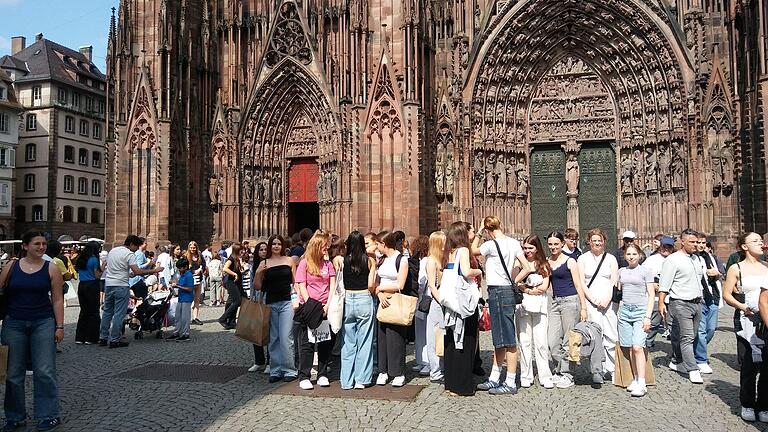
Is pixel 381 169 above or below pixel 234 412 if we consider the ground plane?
above

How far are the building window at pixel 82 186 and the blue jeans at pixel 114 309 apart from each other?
45.8 metres

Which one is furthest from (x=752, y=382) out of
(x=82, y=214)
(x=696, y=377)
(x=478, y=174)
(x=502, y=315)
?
(x=82, y=214)

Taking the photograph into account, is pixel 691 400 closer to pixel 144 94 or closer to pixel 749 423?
pixel 749 423

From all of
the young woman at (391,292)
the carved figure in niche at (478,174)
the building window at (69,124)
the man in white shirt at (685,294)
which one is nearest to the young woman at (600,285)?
the man in white shirt at (685,294)

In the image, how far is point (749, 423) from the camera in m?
6.08

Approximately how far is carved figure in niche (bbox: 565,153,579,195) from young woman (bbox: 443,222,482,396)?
17.2 meters

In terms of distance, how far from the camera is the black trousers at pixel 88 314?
11.3 metres

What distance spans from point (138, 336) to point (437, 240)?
7115 millimetres

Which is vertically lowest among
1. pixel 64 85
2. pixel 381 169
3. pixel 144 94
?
pixel 381 169

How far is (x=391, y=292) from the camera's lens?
7.79 meters

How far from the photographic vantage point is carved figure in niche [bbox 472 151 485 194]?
22.8 m

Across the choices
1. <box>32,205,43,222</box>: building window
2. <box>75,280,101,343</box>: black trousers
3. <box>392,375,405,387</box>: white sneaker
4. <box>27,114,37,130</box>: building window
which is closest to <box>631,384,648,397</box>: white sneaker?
<box>392,375,405,387</box>: white sneaker

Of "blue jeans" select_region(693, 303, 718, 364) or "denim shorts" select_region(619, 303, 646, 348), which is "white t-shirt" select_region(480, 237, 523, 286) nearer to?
"denim shorts" select_region(619, 303, 646, 348)

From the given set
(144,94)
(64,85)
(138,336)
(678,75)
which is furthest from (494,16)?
(64,85)
